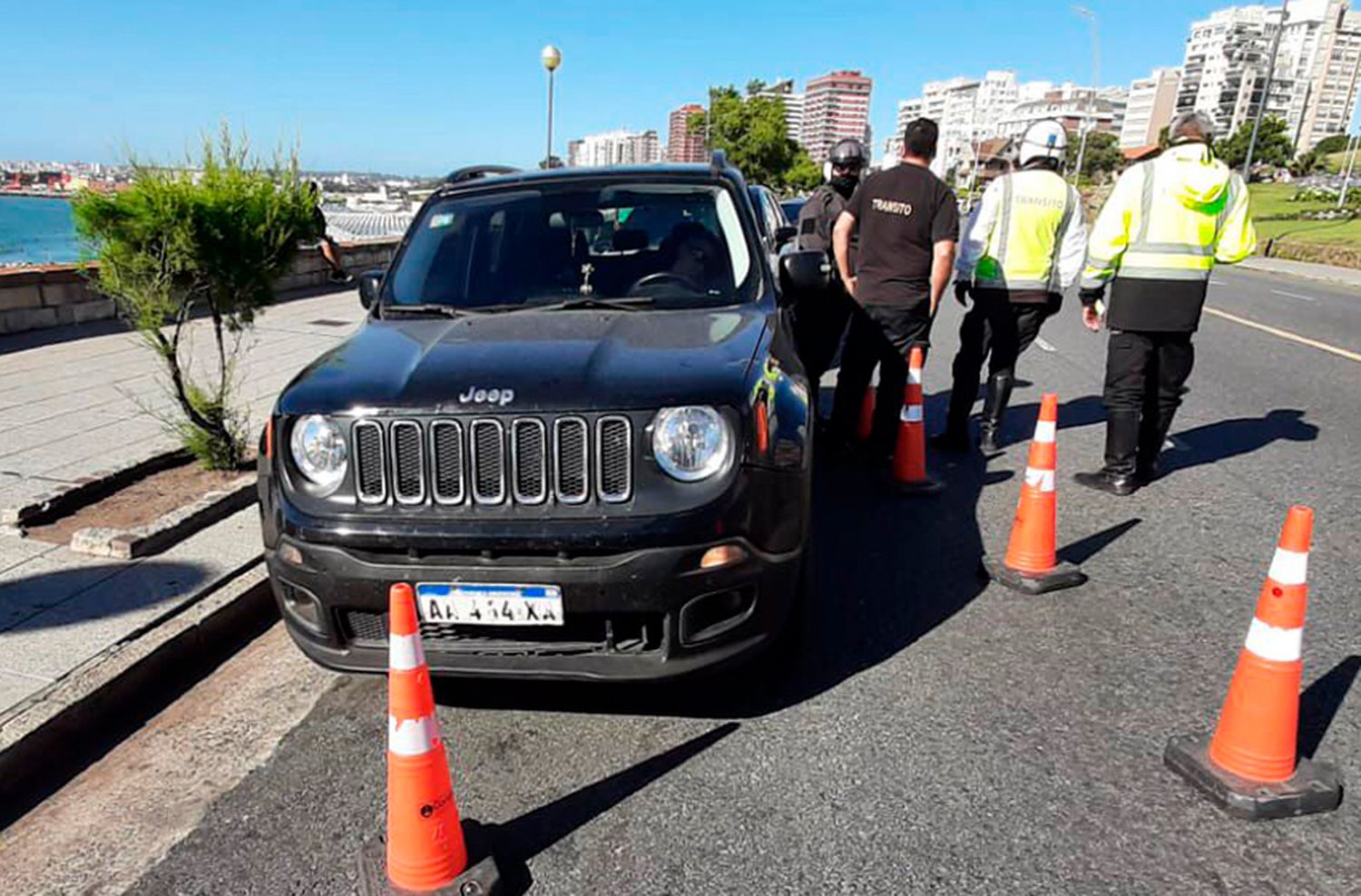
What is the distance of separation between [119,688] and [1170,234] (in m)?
5.51

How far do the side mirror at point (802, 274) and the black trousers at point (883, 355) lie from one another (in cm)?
158

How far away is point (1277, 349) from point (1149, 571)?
26.1 ft

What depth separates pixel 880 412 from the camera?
579 cm

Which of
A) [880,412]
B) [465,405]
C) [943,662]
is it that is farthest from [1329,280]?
[465,405]

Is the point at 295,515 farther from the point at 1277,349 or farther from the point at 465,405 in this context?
the point at 1277,349

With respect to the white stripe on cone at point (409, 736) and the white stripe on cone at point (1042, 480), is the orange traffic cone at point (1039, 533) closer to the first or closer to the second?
the white stripe on cone at point (1042, 480)

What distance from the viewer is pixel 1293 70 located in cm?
13200

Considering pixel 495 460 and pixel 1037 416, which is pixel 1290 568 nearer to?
pixel 495 460

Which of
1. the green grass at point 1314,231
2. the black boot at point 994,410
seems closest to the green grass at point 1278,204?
the green grass at point 1314,231

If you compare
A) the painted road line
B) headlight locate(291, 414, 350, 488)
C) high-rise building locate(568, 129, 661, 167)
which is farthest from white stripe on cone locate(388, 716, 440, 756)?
high-rise building locate(568, 129, 661, 167)

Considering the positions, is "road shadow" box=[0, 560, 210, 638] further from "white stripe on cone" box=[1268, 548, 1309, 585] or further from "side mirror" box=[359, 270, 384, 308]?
"white stripe on cone" box=[1268, 548, 1309, 585]

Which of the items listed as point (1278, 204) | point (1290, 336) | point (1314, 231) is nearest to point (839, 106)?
point (1278, 204)

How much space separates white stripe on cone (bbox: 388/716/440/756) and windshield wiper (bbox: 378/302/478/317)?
191 centimetres

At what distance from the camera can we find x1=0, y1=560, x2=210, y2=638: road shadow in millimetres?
3604
